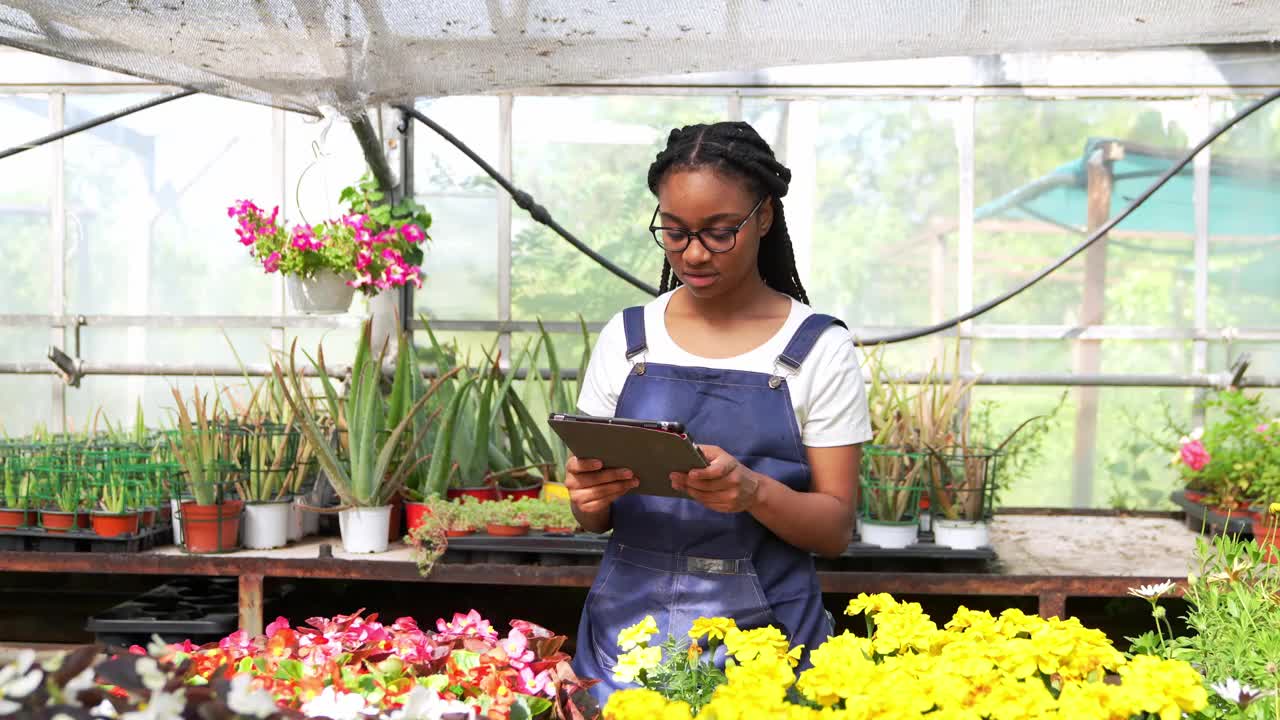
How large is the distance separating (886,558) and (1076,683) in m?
2.07

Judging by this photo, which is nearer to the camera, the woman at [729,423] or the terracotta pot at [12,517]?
the woman at [729,423]

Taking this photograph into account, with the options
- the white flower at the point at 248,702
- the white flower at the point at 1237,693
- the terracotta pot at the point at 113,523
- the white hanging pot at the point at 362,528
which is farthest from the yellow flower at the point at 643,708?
the terracotta pot at the point at 113,523

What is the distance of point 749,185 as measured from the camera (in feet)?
5.48

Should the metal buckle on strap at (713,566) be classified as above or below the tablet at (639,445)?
below

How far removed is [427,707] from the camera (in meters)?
1.04

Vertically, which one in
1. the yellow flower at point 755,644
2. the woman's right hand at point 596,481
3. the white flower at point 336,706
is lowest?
the white flower at point 336,706

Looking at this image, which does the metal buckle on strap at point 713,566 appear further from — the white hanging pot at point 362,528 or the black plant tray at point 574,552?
the white hanging pot at point 362,528

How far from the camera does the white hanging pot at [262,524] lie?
128 inches

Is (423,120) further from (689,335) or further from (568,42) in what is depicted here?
(689,335)

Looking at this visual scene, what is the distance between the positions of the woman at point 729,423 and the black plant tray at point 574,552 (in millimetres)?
1319

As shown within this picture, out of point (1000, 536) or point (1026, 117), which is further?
point (1026, 117)

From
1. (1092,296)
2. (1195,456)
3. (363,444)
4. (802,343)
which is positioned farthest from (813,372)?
(1092,296)

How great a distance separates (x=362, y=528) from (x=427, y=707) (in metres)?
2.24

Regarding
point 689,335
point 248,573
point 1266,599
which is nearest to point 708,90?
point 248,573
